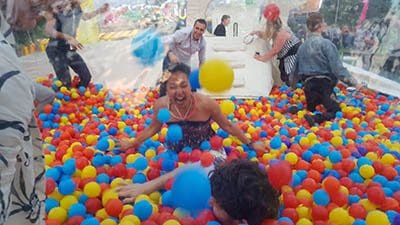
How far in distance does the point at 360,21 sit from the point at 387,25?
307mm

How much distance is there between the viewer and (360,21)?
4.25 metres

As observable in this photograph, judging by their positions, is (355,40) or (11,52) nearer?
(11,52)

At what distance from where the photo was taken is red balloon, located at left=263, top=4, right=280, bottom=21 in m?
4.63

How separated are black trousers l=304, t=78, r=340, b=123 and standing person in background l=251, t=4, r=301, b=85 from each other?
74 centimetres

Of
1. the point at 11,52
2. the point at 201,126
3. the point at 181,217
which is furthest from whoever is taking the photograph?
the point at 201,126

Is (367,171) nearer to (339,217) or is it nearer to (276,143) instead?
(339,217)

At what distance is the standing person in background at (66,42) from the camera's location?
3826 mm

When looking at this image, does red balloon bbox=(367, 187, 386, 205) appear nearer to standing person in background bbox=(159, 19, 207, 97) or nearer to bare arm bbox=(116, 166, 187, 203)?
bare arm bbox=(116, 166, 187, 203)

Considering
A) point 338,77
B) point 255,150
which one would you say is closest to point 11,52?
point 255,150

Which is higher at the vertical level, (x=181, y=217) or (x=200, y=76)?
(x=200, y=76)

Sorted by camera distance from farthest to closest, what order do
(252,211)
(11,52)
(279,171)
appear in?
(279,171) → (252,211) → (11,52)

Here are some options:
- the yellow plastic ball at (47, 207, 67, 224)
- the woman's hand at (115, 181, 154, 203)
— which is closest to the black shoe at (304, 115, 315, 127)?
the woman's hand at (115, 181, 154, 203)

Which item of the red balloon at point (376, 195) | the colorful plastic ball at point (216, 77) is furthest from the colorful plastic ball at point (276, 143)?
the red balloon at point (376, 195)

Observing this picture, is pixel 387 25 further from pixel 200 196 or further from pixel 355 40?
pixel 200 196
